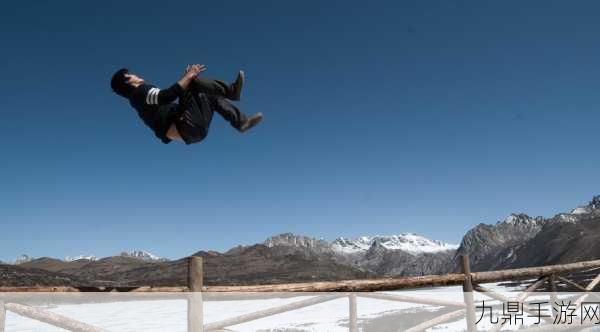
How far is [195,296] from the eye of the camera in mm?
4809

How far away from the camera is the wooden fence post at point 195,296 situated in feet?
15.5

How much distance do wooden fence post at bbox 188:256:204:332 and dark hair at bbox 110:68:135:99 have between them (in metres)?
2.02

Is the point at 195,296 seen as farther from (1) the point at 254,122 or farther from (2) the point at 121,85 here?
(2) the point at 121,85

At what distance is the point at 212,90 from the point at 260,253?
102 metres

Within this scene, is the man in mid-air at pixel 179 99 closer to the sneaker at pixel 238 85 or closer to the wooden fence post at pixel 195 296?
the sneaker at pixel 238 85

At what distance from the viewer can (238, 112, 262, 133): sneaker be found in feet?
17.7

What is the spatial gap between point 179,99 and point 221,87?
47cm

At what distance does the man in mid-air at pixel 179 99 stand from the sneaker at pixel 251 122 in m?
0.40

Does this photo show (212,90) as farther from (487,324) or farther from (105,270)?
(105,270)

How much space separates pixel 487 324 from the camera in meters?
16.8

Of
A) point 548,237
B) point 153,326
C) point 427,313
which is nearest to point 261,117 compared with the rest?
point 153,326

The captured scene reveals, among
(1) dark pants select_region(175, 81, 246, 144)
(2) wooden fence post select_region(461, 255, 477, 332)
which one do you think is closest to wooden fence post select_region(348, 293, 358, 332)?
(2) wooden fence post select_region(461, 255, 477, 332)

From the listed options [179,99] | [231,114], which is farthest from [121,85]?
[231,114]

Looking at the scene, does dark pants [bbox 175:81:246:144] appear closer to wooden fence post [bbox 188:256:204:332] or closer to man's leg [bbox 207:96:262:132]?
man's leg [bbox 207:96:262:132]
